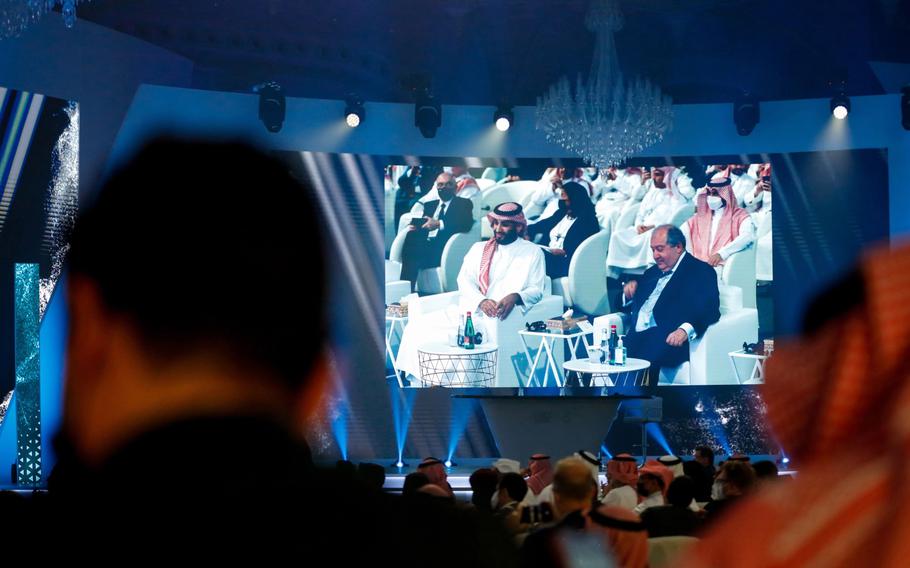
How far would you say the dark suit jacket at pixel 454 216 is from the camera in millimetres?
11328

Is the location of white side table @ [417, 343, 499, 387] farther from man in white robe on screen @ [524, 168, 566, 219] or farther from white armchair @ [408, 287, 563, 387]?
man in white robe on screen @ [524, 168, 566, 219]

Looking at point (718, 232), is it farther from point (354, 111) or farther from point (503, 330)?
point (354, 111)

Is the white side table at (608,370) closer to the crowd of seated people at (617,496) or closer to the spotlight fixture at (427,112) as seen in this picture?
the spotlight fixture at (427,112)

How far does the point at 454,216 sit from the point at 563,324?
6.14 feet

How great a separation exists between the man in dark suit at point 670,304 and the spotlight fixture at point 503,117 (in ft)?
7.33

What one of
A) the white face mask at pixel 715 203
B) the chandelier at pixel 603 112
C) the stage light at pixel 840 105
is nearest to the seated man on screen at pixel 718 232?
the white face mask at pixel 715 203

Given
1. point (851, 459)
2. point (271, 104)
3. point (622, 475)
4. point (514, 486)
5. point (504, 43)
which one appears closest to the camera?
point (851, 459)

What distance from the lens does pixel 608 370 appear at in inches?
441

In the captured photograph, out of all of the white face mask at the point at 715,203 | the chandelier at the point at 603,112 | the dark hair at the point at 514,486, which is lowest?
the dark hair at the point at 514,486

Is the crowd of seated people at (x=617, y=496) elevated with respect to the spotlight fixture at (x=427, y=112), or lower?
lower

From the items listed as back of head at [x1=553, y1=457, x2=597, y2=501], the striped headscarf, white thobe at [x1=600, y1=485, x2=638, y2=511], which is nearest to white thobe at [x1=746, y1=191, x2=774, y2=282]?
white thobe at [x1=600, y1=485, x2=638, y2=511]

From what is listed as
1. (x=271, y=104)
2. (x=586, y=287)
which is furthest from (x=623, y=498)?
(x=271, y=104)

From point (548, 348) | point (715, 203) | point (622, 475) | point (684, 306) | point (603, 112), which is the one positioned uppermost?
point (603, 112)

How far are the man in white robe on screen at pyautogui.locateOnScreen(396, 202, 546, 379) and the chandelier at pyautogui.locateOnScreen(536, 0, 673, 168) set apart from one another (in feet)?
7.02
